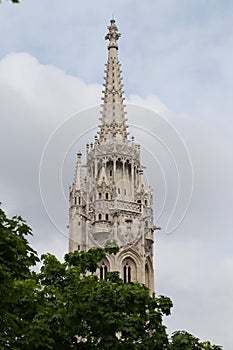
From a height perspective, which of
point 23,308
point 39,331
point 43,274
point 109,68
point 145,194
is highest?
point 109,68

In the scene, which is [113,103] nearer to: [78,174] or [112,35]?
[112,35]

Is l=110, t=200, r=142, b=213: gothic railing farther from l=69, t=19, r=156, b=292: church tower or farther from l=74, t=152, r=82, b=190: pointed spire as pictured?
l=74, t=152, r=82, b=190: pointed spire

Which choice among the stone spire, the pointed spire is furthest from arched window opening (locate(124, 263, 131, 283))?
the stone spire

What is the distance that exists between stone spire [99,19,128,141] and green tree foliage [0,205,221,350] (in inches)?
2726

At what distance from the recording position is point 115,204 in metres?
85.3

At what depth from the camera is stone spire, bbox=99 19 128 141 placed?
93312 millimetres

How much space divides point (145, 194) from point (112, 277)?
60166mm

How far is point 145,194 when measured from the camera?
87688mm

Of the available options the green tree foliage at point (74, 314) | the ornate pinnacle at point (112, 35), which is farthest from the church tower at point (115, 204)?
the green tree foliage at point (74, 314)

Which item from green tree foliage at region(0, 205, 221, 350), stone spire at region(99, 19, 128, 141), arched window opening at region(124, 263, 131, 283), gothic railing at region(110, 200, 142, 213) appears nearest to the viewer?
green tree foliage at region(0, 205, 221, 350)

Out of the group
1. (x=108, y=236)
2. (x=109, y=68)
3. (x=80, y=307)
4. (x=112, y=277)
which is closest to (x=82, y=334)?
(x=80, y=307)

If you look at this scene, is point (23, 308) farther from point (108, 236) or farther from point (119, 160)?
point (119, 160)

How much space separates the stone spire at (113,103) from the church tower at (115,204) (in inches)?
5.5

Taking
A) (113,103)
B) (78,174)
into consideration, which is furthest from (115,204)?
(113,103)
